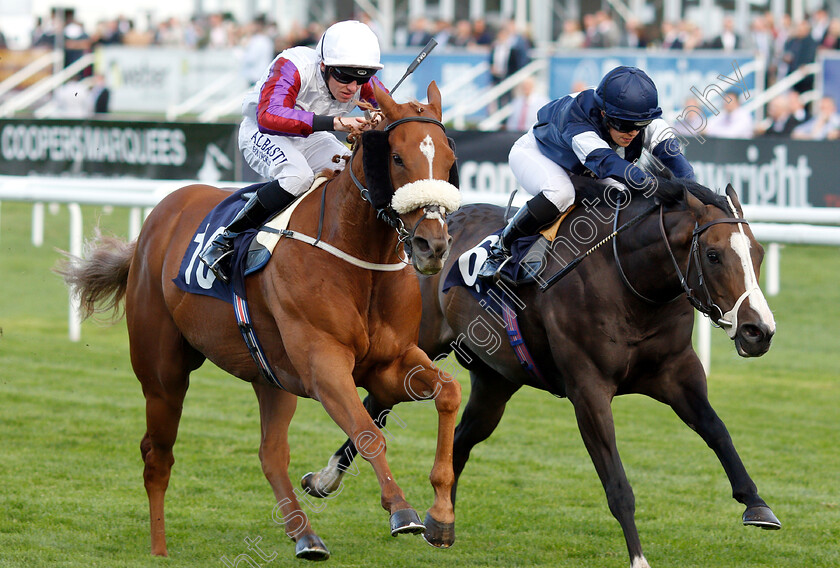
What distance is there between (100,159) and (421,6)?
1088cm

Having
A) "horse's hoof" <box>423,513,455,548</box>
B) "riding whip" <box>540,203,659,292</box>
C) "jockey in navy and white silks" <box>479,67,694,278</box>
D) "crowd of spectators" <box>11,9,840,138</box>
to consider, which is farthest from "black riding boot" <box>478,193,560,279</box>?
"crowd of spectators" <box>11,9,840,138</box>

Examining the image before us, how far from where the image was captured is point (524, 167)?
203 inches

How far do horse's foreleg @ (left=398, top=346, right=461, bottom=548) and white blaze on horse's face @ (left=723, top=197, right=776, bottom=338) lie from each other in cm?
98

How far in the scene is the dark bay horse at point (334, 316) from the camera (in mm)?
3852

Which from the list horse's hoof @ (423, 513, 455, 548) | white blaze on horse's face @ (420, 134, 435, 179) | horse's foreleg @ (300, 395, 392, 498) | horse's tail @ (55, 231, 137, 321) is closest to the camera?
white blaze on horse's face @ (420, 134, 435, 179)

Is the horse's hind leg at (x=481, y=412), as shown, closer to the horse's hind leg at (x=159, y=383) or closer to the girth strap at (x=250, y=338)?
the girth strap at (x=250, y=338)

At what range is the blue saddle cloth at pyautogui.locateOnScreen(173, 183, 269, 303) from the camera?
4590 mm

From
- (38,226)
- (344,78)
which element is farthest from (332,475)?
(38,226)

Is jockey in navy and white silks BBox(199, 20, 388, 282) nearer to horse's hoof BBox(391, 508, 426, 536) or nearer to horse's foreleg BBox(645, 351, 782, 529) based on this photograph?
horse's hoof BBox(391, 508, 426, 536)

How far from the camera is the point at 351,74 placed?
448 centimetres

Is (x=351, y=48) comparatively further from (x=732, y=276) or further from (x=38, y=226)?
(x=38, y=226)

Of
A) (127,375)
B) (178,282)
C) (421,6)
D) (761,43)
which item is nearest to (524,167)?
(178,282)

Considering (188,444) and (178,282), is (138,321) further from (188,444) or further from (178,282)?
(188,444)

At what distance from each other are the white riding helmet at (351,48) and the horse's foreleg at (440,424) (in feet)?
3.59
